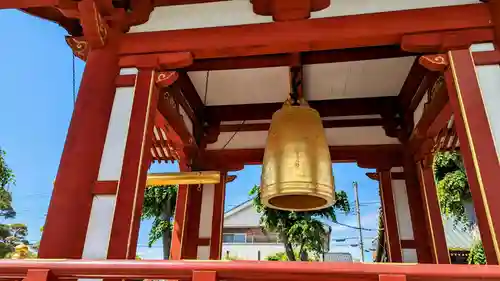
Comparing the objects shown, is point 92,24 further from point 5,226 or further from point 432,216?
point 5,226

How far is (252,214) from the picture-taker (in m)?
25.5

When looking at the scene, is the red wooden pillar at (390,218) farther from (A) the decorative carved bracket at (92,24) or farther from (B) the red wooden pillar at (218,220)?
(A) the decorative carved bracket at (92,24)

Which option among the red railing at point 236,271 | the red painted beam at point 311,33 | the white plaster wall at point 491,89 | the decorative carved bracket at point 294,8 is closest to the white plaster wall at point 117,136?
the red painted beam at point 311,33

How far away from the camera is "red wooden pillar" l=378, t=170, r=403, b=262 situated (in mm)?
4887

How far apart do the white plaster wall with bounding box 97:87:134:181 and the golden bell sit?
1.07 m

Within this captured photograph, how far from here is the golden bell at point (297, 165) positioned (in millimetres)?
2840

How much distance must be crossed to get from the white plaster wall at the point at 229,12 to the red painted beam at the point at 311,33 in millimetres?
55

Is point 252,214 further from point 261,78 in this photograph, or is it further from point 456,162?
point 261,78

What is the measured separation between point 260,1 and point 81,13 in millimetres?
1370

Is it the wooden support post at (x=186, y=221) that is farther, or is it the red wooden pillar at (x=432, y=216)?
the wooden support post at (x=186, y=221)

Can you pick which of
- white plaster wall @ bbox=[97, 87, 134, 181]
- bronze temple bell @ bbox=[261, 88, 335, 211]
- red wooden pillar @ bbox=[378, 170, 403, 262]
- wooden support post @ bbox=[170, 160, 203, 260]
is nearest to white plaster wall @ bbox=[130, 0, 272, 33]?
white plaster wall @ bbox=[97, 87, 134, 181]

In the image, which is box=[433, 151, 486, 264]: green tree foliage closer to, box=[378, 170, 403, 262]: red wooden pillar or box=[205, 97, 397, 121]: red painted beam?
box=[378, 170, 403, 262]: red wooden pillar

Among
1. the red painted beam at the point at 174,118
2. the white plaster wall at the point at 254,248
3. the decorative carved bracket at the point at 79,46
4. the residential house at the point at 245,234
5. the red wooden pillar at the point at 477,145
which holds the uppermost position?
the residential house at the point at 245,234

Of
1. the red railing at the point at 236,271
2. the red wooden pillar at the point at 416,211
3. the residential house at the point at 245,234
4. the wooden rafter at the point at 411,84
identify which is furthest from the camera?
the residential house at the point at 245,234
